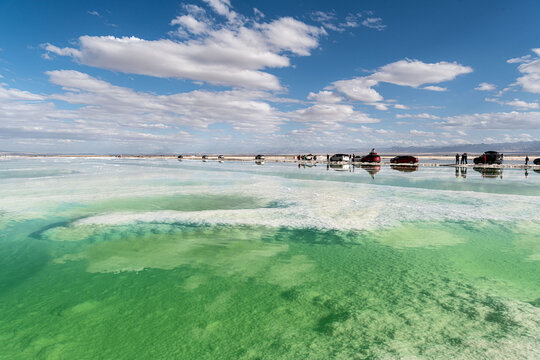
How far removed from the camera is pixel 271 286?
16.4 ft

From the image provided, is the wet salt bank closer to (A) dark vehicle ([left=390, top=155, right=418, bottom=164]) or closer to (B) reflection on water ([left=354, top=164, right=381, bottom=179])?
(B) reflection on water ([left=354, top=164, right=381, bottom=179])

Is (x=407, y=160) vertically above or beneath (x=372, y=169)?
above

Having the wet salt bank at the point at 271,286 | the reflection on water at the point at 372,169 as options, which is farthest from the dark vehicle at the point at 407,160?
the wet salt bank at the point at 271,286

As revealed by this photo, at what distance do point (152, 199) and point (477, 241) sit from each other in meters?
12.3

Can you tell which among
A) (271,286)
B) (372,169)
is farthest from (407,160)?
(271,286)

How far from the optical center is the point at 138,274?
554 centimetres

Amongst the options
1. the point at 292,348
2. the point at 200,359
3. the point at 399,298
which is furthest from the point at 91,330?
the point at 399,298

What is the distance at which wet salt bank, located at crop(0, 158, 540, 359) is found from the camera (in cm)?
348

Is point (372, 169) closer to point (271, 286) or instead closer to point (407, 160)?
point (407, 160)

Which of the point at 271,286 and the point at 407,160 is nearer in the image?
the point at 271,286

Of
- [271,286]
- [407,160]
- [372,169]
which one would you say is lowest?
[271,286]

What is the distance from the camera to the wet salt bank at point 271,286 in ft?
11.4

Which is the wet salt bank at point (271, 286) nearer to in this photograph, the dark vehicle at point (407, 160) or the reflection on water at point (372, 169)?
the reflection on water at point (372, 169)

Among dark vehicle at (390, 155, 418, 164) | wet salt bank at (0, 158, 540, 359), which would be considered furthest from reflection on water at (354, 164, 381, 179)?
wet salt bank at (0, 158, 540, 359)
